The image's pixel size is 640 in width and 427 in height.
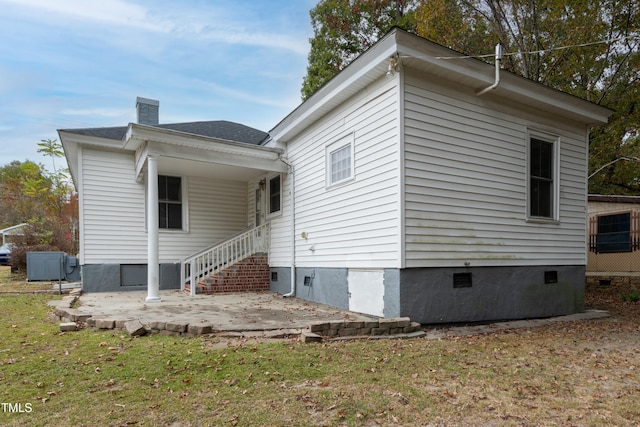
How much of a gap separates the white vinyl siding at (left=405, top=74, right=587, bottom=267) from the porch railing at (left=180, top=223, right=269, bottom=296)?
18.4 feet

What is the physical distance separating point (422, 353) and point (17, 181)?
130 feet

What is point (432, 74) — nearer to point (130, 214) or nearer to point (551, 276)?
point (551, 276)

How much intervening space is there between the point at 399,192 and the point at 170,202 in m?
7.86

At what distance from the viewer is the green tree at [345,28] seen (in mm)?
17891

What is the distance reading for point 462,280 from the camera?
6637 millimetres

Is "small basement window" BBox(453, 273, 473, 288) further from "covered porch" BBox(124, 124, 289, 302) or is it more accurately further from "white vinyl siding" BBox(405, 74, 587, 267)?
"covered porch" BBox(124, 124, 289, 302)

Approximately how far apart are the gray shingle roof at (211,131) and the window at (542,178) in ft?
26.4

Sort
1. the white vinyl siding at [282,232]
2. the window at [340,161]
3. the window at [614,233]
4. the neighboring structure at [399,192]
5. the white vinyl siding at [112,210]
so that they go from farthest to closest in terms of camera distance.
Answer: the window at [614,233], the white vinyl siding at [112,210], the white vinyl siding at [282,232], the window at [340,161], the neighboring structure at [399,192]

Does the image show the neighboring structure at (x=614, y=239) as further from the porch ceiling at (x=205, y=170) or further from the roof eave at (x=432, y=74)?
the porch ceiling at (x=205, y=170)

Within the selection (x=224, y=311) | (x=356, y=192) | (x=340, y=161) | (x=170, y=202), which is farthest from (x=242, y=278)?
(x=356, y=192)

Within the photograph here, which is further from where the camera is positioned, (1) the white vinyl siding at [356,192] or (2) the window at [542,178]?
(2) the window at [542,178]

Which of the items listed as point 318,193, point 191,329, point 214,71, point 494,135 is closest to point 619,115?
point 494,135

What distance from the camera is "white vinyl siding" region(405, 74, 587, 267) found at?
6.23m

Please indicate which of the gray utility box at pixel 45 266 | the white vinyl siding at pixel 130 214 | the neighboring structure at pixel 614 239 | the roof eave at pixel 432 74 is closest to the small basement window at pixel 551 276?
the roof eave at pixel 432 74
